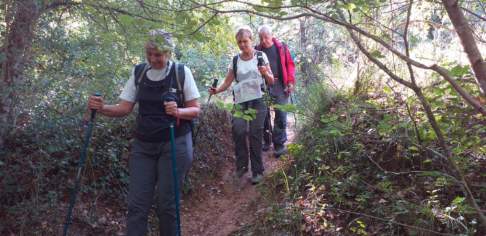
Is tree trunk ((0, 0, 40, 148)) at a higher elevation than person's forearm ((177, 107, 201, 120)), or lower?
higher

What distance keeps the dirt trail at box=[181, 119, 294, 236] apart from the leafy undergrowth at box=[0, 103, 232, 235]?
65cm

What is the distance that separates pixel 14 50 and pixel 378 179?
4.19 meters

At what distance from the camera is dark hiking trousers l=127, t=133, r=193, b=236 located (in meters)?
4.44

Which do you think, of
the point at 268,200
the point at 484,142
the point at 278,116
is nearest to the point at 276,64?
the point at 278,116

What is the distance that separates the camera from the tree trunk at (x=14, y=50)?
4.95m

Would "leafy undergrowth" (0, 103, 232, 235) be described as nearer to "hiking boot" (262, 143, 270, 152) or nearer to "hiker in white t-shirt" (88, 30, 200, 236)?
"hiker in white t-shirt" (88, 30, 200, 236)

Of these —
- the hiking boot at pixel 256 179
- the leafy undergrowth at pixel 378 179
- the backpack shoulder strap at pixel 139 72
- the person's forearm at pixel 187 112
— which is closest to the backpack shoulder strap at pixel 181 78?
the person's forearm at pixel 187 112

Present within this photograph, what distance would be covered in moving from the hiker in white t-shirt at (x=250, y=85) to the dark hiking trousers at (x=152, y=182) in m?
2.08

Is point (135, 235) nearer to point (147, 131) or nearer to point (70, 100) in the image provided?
point (147, 131)

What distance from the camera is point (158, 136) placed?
4512 millimetres

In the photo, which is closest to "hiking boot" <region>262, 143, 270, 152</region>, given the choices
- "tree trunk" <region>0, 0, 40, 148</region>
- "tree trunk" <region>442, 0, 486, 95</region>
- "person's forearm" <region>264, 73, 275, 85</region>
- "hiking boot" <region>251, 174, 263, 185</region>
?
"hiking boot" <region>251, 174, 263, 185</region>

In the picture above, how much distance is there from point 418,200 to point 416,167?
62 cm

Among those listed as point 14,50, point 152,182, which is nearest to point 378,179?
point 152,182

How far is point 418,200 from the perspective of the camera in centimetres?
438
